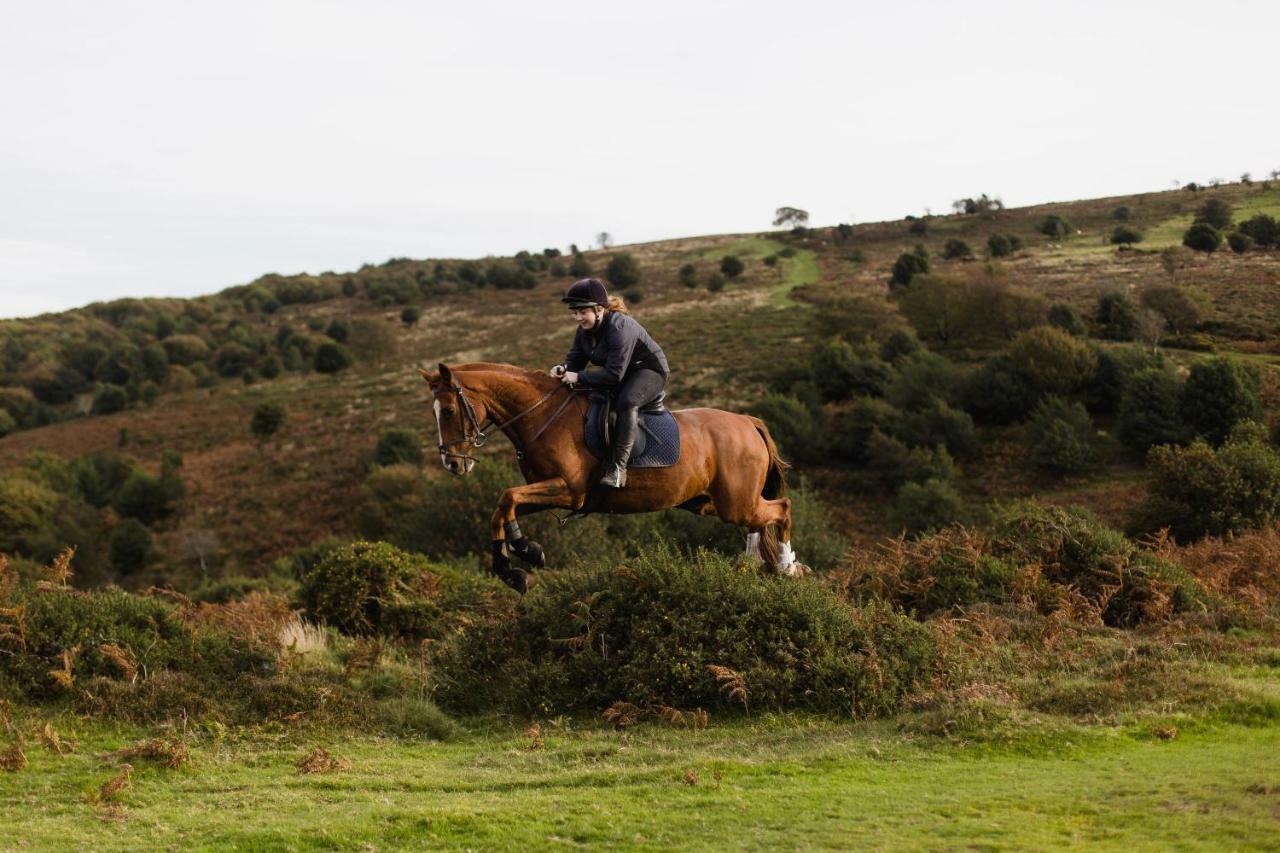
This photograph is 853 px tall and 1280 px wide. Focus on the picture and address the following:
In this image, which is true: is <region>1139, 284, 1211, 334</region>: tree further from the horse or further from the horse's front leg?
the horse's front leg

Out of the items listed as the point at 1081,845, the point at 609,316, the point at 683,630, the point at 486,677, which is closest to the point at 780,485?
the point at 683,630

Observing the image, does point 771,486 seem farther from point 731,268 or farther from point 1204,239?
point 731,268

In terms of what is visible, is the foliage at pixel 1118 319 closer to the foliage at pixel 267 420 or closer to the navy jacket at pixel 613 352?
the navy jacket at pixel 613 352

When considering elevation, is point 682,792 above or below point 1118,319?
below

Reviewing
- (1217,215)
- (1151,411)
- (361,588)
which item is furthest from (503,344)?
(361,588)

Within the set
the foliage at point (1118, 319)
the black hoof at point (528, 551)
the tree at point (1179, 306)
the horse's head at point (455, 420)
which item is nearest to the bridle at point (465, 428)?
the horse's head at point (455, 420)

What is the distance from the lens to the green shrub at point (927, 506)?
120ft

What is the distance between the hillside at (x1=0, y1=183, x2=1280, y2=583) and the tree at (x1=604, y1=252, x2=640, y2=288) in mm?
3757

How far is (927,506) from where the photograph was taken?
121 feet

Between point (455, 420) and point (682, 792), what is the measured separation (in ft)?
13.1

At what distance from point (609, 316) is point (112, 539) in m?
47.3

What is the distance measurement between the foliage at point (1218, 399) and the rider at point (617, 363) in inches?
1368

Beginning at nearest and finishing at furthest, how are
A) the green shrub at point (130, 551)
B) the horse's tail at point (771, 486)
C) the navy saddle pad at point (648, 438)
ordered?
the navy saddle pad at point (648, 438) < the horse's tail at point (771, 486) < the green shrub at point (130, 551)

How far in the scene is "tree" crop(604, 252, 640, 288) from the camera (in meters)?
98.9
